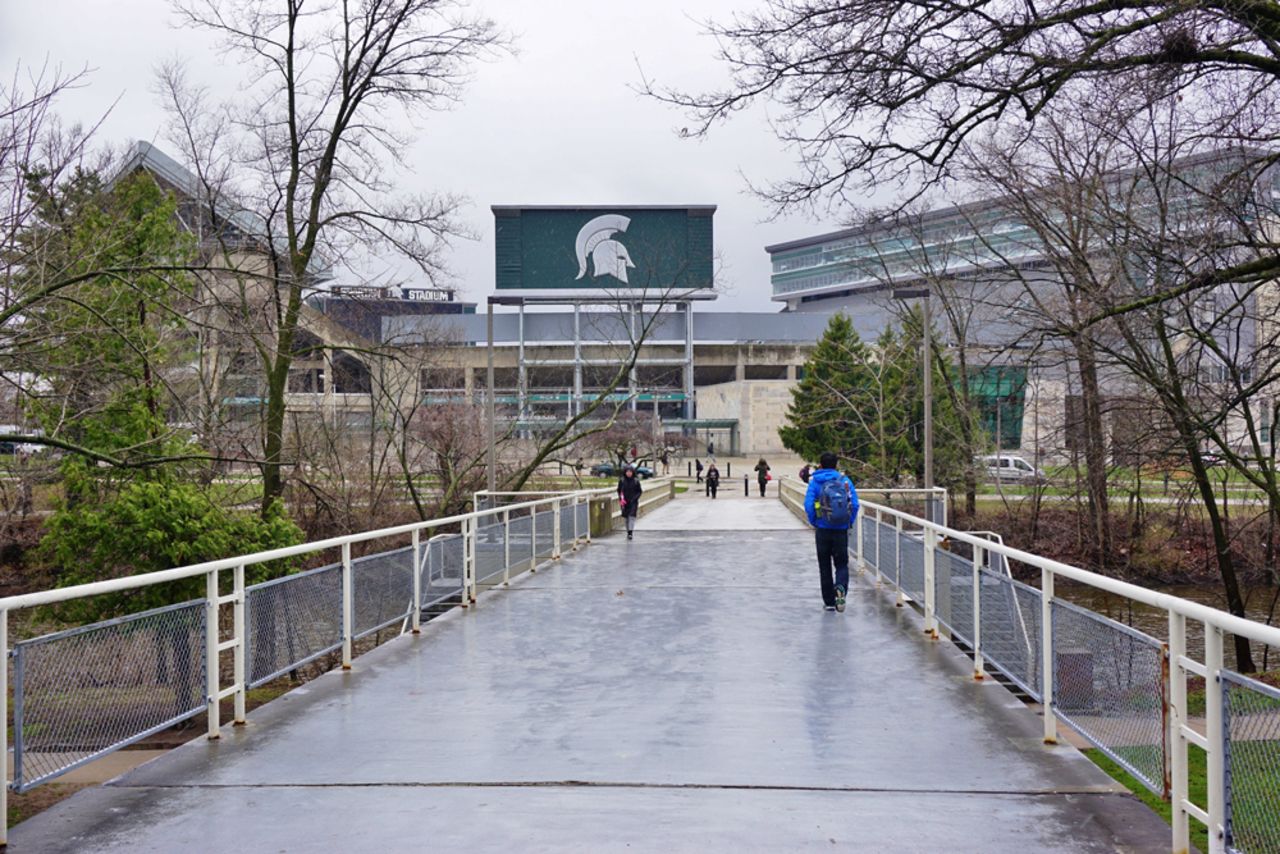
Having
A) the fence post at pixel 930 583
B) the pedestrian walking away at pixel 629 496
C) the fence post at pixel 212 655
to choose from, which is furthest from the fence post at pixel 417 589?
the pedestrian walking away at pixel 629 496

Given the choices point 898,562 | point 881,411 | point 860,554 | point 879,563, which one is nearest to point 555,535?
point 860,554

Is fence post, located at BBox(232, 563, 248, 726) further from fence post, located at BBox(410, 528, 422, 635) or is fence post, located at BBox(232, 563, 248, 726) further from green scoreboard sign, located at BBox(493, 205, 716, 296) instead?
green scoreboard sign, located at BBox(493, 205, 716, 296)

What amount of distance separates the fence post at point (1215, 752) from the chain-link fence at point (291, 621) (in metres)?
5.72

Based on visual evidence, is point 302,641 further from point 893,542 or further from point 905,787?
point 893,542

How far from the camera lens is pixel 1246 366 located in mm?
14484

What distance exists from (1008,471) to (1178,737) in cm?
4714

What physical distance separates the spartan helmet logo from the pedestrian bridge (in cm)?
6994

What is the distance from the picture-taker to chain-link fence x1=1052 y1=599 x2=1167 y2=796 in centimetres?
544

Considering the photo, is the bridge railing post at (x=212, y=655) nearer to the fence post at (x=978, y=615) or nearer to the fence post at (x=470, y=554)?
the fence post at (x=978, y=615)

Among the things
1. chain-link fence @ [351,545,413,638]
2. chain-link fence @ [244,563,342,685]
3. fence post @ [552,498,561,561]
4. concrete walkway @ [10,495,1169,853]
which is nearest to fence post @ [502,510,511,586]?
fence post @ [552,498,561,561]

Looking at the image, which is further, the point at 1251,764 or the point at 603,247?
the point at 603,247

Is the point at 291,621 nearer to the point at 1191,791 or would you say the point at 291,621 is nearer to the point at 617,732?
the point at 617,732

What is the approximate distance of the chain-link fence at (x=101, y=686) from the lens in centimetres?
562

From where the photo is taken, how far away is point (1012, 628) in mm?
8047
